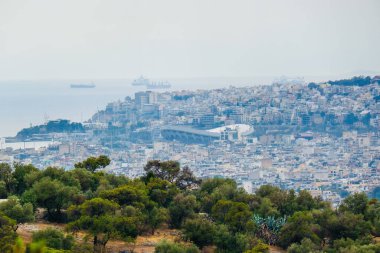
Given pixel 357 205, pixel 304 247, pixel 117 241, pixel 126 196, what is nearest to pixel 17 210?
pixel 117 241

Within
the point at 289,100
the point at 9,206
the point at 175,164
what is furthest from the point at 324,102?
the point at 9,206

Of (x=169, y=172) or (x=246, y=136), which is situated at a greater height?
(x=169, y=172)

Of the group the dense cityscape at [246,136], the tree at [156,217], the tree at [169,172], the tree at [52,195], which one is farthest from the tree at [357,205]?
the dense cityscape at [246,136]

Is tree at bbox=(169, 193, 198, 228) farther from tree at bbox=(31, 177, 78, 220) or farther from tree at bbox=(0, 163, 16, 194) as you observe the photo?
tree at bbox=(0, 163, 16, 194)

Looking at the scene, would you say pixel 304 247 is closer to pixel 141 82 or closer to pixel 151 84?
pixel 151 84

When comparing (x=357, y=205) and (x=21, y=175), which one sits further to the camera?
(x=21, y=175)

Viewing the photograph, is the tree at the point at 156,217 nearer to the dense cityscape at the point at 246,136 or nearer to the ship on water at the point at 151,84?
the dense cityscape at the point at 246,136
